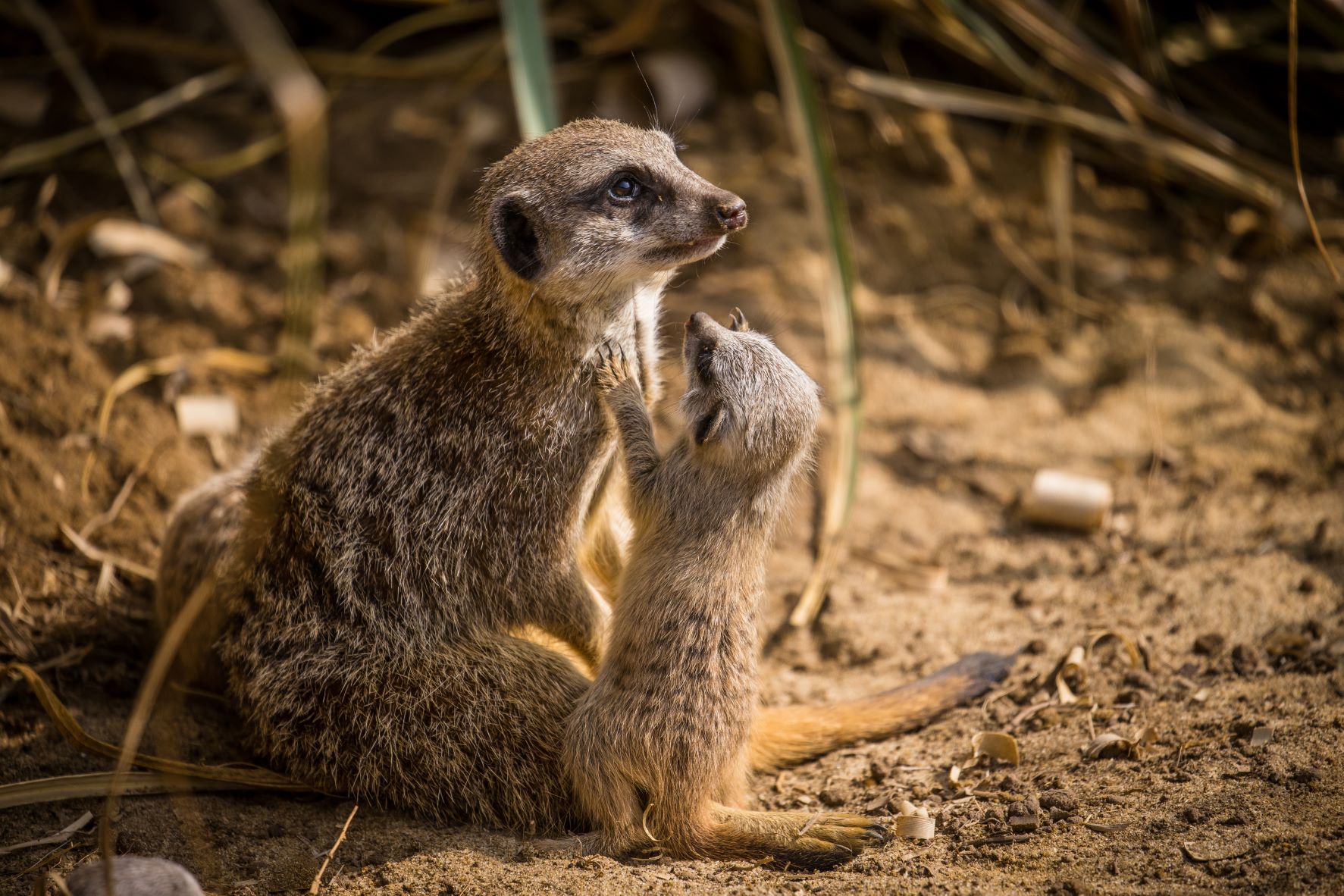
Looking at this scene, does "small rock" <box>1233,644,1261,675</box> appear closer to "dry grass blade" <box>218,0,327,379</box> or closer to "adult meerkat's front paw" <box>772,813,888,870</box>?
"adult meerkat's front paw" <box>772,813,888,870</box>

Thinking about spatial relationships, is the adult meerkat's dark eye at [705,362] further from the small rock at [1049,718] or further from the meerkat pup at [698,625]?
the small rock at [1049,718]

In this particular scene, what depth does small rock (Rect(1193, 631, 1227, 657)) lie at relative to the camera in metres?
3.13

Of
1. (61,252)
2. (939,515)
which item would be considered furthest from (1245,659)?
(61,252)

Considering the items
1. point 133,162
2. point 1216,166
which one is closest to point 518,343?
point 133,162

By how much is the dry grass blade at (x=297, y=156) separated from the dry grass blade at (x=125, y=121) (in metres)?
0.25

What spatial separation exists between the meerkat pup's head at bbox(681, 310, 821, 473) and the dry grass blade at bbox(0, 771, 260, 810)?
4.84 ft

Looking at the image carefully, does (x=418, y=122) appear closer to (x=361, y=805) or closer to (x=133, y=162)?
(x=133, y=162)

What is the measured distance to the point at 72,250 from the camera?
14.8 feet

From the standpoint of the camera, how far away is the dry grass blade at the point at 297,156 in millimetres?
1499

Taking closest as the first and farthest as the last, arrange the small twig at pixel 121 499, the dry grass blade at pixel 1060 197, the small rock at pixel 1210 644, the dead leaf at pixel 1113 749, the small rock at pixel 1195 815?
the small rock at pixel 1195 815 → the dead leaf at pixel 1113 749 → the small rock at pixel 1210 644 → the small twig at pixel 121 499 → the dry grass blade at pixel 1060 197

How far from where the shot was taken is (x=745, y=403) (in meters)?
2.79

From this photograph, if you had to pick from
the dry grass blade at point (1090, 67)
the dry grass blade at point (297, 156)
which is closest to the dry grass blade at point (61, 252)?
the dry grass blade at point (297, 156)

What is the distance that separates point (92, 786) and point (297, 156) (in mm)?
1686

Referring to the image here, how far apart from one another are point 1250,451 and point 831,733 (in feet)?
7.05
